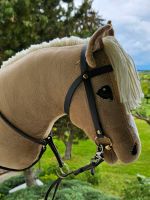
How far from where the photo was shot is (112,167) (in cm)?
711

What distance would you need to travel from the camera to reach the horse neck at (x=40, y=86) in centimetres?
86

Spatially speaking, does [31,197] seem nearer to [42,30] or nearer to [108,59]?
[42,30]

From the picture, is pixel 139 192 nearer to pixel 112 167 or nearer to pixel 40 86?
pixel 40 86

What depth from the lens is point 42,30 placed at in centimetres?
356

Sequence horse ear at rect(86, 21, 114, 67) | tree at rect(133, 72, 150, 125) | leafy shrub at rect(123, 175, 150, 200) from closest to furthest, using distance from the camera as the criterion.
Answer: horse ear at rect(86, 21, 114, 67)
leafy shrub at rect(123, 175, 150, 200)
tree at rect(133, 72, 150, 125)

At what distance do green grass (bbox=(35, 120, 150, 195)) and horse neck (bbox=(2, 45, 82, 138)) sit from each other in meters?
4.19

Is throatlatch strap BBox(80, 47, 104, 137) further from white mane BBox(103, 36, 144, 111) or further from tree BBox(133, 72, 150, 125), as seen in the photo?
tree BBox(133, 72, 150, 125)

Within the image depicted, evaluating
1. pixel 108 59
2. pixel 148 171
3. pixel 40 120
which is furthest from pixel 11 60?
pixel 148 171

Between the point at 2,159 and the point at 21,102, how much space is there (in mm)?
186

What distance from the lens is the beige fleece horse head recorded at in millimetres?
810

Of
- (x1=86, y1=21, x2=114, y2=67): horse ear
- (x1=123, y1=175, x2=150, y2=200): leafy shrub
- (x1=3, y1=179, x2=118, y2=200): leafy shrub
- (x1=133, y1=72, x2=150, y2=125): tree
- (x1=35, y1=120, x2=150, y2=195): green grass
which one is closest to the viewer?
(x1=86, y1=21, x2=114, y2=67): horse ear

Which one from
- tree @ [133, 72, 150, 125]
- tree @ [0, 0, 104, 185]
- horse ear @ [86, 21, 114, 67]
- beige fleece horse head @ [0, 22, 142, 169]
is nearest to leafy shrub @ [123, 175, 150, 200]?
tree @ [133, 72, 150, 125]

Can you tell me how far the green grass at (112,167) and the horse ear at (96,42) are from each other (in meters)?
4.31

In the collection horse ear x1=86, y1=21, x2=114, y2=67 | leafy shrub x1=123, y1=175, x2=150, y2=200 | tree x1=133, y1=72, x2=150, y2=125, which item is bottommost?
leafy shrub x1=123, y1=175, x2=150, y2=200
